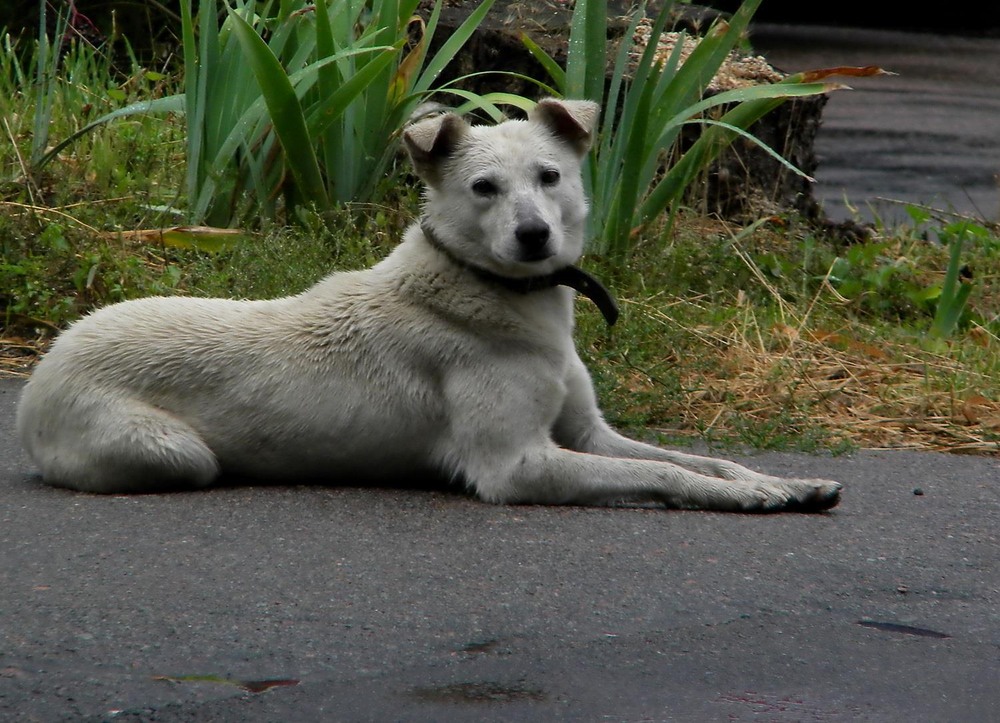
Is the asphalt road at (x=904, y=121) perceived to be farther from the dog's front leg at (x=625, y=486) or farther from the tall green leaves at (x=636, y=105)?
the dog's front leg at (x=625, y=486)

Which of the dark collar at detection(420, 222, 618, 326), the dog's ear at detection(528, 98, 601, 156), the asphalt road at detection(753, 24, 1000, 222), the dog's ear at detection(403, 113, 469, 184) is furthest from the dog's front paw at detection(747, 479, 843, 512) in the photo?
the asphalt road at detection(753, 24, 1000, 222)

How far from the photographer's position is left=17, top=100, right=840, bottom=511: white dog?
4152mm

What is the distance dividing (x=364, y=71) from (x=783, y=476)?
256cm

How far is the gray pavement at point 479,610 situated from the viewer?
9.10ft

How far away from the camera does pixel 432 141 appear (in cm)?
442

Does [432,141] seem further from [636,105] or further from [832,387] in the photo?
[832,387]

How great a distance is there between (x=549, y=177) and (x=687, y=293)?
252cm

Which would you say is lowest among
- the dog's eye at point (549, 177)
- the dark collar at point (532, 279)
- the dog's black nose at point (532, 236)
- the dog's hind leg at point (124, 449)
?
the dog's hind leg at point (124, 449)

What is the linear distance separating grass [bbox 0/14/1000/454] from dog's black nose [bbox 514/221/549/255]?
128 cm

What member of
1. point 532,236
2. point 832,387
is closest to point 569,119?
point 532,236

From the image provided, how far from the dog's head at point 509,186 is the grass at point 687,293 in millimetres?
1178

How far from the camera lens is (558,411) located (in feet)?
14.1

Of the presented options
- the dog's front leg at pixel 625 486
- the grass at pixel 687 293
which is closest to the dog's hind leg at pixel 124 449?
the dog's front leg at pixel 625 486

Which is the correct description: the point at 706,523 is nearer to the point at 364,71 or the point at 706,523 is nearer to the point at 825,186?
the point at 364,71
